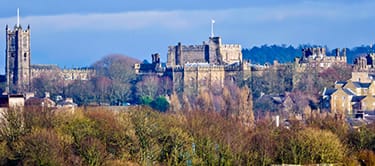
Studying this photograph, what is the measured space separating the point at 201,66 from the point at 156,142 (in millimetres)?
83443

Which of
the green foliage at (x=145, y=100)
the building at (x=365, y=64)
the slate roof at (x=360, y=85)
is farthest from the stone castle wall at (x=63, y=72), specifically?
the slate roof at (x=360, y=85)

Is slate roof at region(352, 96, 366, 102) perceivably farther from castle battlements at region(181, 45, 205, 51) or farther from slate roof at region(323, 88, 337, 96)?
castle battlements at region(181, 45, 205, 51)

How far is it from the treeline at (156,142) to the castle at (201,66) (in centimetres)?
6918

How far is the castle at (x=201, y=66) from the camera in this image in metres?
146

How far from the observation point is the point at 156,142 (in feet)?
222

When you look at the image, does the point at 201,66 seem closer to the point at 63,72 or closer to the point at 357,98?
the point at 63,72

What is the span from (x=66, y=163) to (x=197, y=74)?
88.2m

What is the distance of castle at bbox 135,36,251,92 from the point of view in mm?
146500

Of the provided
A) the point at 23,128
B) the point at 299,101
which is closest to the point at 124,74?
the point at 299,101

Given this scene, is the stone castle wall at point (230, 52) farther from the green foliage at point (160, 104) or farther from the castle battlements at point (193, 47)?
the green foliage at point (160, 104)

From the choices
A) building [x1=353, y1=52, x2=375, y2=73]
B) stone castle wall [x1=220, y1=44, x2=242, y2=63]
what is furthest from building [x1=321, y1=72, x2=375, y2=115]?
stone castle wall [x1=220, y1=44, x2=242, y2=63]

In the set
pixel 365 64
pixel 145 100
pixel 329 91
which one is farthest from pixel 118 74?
pixel 329 91

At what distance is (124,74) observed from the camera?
155500 mm

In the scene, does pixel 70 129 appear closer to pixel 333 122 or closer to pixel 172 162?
pixel 172 162
